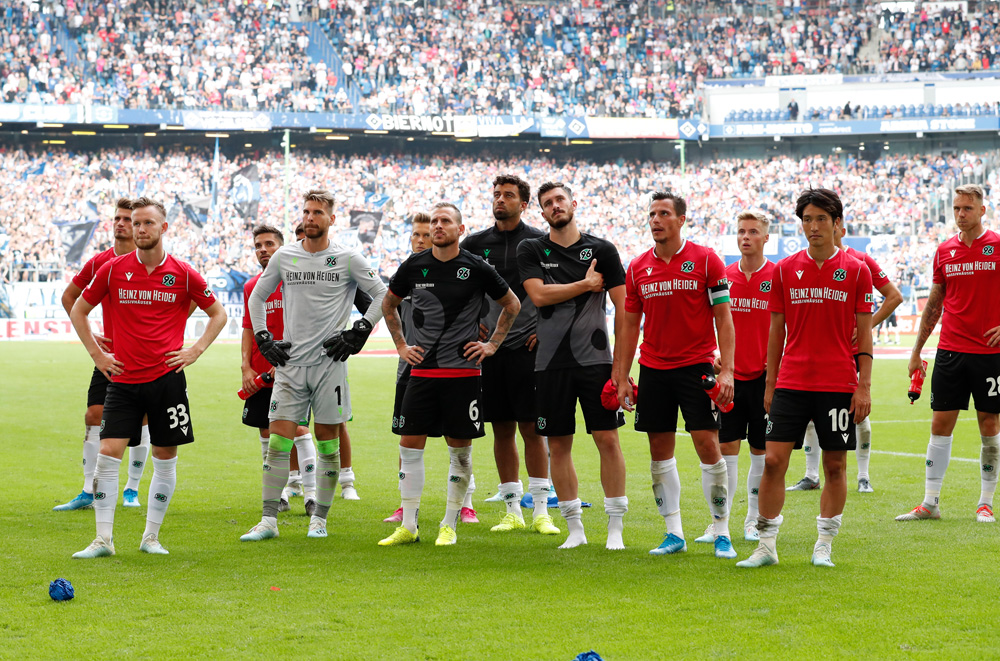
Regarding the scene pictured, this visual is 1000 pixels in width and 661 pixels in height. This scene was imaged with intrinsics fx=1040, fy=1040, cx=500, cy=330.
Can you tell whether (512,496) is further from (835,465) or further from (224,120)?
(224,120)

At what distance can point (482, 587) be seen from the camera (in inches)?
231

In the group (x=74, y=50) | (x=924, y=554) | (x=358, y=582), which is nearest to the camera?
(x=358, y=582)

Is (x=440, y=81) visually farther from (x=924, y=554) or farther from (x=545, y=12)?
(x=924, y=554)

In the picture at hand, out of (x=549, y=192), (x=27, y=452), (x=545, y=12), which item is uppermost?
(x=545, y=12)

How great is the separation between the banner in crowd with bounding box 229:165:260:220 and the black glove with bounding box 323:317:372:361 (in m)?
40.4

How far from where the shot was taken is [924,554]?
6.67 m

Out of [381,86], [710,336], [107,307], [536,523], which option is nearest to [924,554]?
[710,336]

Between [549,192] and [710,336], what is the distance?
4.86 feet

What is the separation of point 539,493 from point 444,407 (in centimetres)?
106

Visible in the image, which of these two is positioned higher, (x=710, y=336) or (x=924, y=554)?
(x=710, y=336)

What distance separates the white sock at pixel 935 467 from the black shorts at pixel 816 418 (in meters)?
2.35

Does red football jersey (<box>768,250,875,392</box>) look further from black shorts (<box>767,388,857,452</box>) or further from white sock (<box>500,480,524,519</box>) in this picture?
white sock (<box>500,480,524,519</box>)

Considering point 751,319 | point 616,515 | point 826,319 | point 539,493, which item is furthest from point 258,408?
point 826,319

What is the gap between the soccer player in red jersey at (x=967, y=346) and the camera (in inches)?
316
